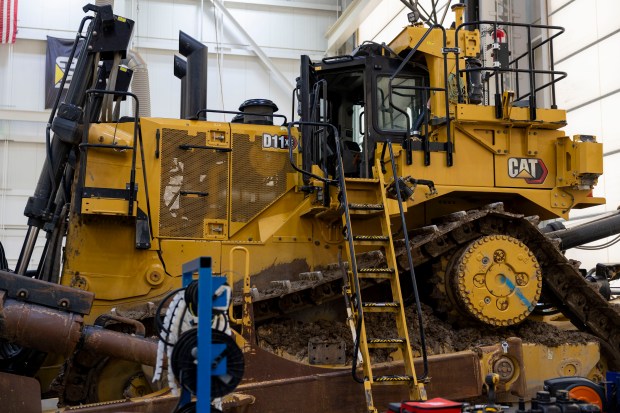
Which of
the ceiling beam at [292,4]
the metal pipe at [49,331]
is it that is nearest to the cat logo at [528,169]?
the metal pipe at [49,331]

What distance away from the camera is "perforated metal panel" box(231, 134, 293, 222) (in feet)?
23.9

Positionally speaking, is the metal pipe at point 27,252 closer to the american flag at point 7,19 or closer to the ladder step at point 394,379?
the ladder step at point 394,379

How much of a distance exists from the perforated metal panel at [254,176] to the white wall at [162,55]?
12.5 m

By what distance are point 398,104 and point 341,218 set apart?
4.55 feet

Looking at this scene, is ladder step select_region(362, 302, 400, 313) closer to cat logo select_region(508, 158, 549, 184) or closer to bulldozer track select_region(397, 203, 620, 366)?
bulldozer track select_region(397, 203, 620, 366)

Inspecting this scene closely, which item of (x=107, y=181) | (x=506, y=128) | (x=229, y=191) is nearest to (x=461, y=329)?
(x=506, y=128)

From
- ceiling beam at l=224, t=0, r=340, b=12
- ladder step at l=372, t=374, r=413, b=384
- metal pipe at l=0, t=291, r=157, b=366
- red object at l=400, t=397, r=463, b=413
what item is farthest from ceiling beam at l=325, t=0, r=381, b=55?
red object at l=400, t=397, r=463, b=413

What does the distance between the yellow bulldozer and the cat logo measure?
0.05 feet

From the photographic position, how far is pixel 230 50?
20656mm

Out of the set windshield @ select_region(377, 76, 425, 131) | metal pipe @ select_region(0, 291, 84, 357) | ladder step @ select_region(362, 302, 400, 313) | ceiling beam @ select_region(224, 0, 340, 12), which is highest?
ceiling beam @ select_region(224, 0, 340, 12)

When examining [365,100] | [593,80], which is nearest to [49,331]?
[365,100]

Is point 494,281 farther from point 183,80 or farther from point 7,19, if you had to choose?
point 7,19

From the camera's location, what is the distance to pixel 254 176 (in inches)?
290

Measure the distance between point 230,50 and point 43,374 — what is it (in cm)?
1500
